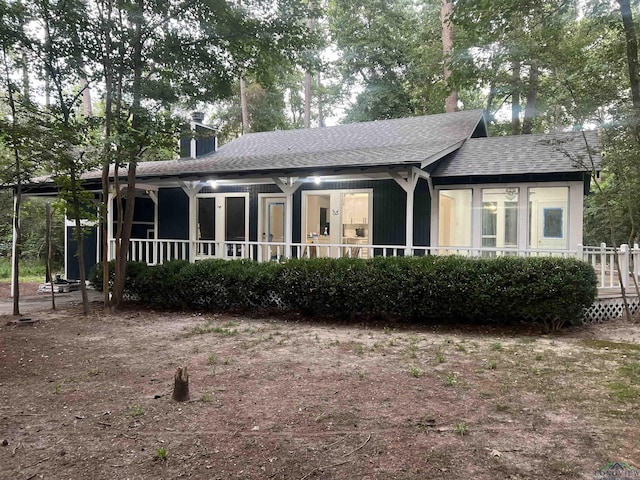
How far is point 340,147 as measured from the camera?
1186 cm

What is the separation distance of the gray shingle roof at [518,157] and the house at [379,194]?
0.03m

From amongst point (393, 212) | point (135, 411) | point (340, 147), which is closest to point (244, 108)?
point (340, 147)

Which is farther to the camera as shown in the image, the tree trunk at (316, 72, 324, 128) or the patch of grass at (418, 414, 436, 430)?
the tree trunk at (316, 72, 324, 128)

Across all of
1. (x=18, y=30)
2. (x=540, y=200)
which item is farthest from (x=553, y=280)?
(x=18, y=30)

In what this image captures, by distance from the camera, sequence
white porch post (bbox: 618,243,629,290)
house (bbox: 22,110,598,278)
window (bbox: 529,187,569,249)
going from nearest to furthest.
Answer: white porch post (bbox: 618,243,629,290), house (bbox: 22,110,598,278), window (bbox: 529,187,569,249)

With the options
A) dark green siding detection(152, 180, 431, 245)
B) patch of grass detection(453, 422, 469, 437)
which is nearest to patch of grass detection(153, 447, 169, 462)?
patch of grass detection(453, 422, 469, 437)

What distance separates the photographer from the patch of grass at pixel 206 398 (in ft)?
12.3

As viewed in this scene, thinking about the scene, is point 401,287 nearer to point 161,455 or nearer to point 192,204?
point 161,455

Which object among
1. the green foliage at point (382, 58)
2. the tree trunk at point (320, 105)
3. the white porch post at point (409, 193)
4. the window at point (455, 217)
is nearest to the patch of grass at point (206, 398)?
the white porch post at point (409, 193)

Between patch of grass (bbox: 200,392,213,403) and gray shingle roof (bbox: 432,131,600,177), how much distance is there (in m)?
6.76

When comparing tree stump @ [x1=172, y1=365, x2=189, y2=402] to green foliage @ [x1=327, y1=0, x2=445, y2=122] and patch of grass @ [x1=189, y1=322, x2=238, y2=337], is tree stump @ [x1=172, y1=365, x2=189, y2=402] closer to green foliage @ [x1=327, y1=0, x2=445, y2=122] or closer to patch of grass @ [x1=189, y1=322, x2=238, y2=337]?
patch of grass @ [x1=189, y1=322, x2=238, y2=337]

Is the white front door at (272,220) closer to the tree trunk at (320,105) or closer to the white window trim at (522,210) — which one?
the white window trim at (522,210)

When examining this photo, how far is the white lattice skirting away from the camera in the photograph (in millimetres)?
7422

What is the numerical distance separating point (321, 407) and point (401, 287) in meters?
3.84
